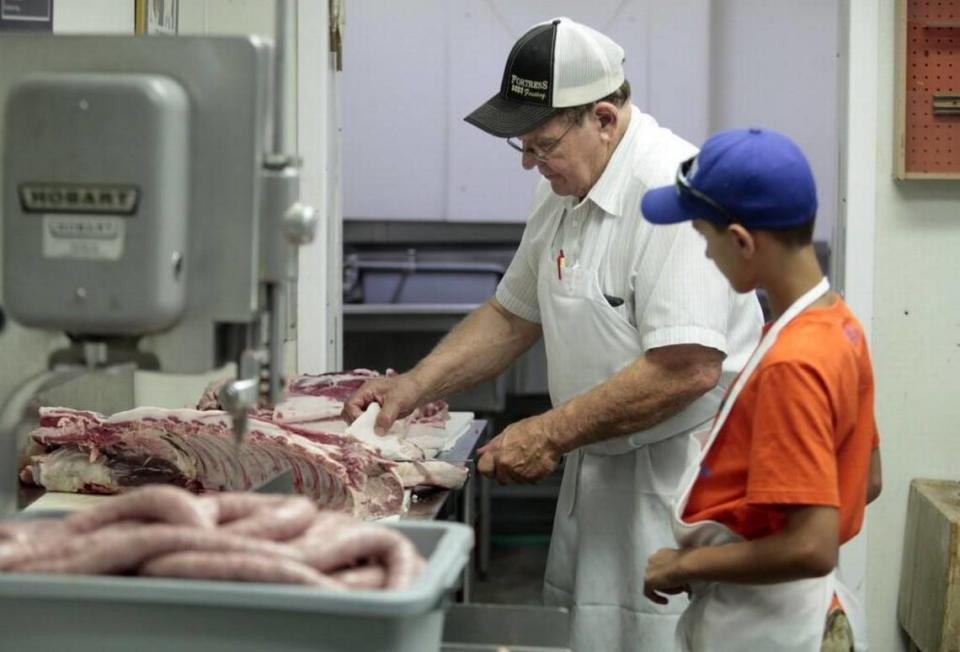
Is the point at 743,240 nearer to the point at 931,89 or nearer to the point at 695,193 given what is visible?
the point at 695,193

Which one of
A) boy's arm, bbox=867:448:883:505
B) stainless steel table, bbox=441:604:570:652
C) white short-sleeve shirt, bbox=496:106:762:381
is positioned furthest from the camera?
white short-sleeve shirt, bbox=496:106:762:381

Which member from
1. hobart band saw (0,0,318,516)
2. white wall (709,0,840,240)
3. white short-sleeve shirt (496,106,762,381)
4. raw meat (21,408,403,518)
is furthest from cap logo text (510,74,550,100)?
white wall (709,0,840,240)

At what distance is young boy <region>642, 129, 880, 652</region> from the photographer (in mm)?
1961

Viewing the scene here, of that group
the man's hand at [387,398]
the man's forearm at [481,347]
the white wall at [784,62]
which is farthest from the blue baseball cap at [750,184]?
the white wall at [784,62]

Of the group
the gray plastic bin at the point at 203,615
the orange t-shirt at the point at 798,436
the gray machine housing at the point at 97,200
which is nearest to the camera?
the gray plastic bin at the point at 203,615

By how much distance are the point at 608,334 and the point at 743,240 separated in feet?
2.97

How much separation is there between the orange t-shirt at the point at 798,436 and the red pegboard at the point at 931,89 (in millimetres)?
2011

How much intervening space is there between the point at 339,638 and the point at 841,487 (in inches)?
42.7

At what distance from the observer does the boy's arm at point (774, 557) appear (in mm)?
1962

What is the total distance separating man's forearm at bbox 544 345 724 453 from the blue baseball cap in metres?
0.71

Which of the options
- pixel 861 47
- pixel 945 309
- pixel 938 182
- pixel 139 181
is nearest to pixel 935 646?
pixel 945 309

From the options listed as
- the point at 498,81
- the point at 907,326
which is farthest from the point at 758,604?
the point at 498,81

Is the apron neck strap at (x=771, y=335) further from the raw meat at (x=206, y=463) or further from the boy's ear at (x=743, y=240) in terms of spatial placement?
the raw meat at (x=206, y=463)

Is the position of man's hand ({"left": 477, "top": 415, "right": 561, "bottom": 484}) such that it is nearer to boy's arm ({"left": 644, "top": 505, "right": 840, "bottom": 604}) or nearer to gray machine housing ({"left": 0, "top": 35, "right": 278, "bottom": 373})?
boy's arm ({"left": 644, "top": 505, "right": 840, "bottom": 604})
